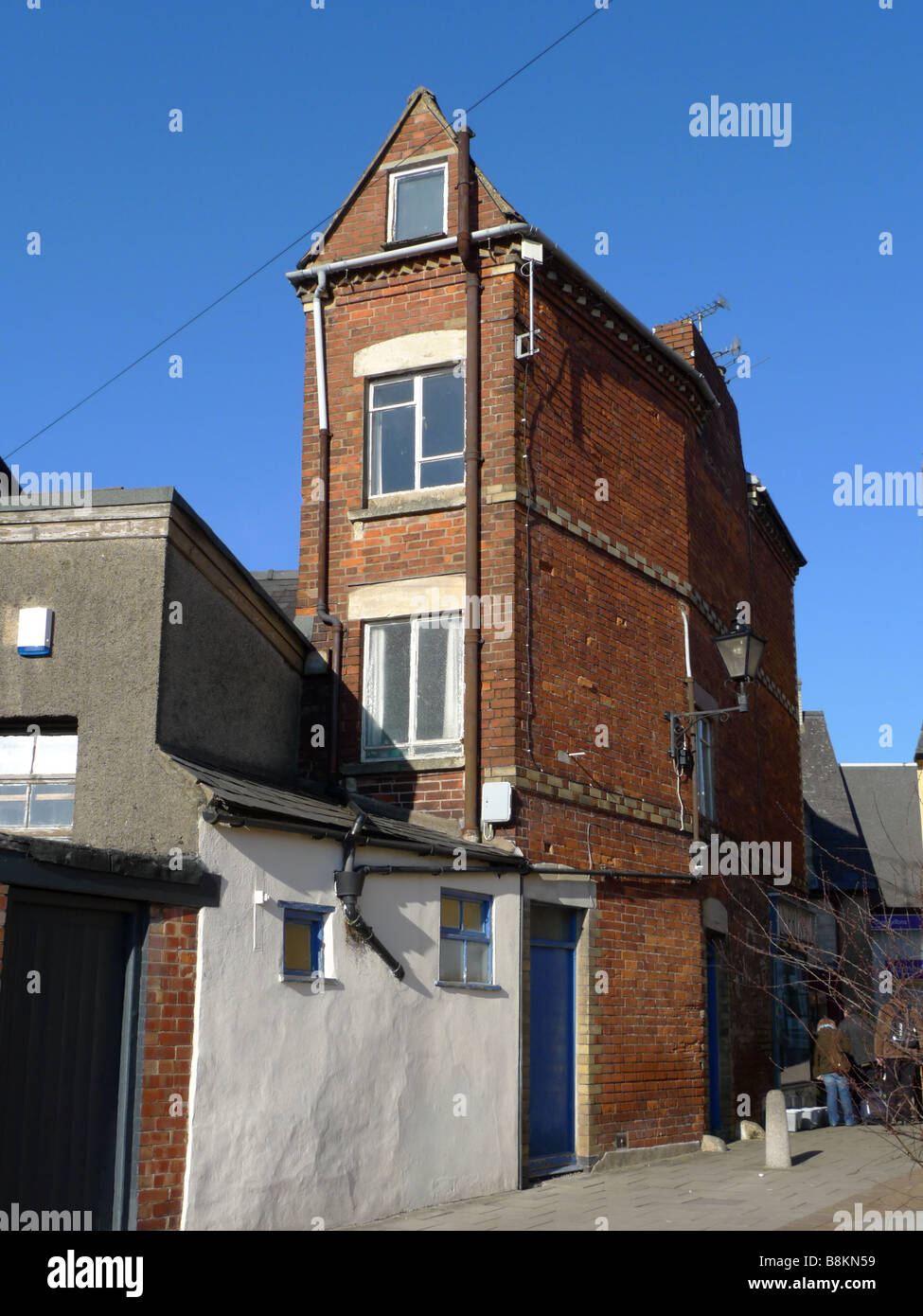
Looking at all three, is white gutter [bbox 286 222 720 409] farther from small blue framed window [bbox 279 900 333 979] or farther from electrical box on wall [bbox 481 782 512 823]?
small blue framed window [bbox 279 900 333 979]

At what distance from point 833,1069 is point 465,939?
807 centimetres

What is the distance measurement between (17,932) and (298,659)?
597 cm

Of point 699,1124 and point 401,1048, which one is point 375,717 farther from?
point 699,1124

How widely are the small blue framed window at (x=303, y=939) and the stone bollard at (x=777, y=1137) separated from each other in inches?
219

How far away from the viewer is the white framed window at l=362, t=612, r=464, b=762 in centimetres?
1322

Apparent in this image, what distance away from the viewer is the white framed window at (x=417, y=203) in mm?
14648

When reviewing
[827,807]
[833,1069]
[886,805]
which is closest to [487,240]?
[833,1069]

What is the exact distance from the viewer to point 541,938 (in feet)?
42.2

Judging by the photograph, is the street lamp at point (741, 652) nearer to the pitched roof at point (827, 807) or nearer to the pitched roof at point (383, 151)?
the pitched roof at point (383, 151)

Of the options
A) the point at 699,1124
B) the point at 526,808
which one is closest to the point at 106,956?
the point at 526,808

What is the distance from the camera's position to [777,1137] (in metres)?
13.2

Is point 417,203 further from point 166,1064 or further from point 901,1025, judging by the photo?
point 901,1025

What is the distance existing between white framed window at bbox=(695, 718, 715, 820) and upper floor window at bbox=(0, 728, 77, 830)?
335 inches

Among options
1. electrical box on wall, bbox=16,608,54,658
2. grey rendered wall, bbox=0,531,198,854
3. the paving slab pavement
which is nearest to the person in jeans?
the paving slab pavement
